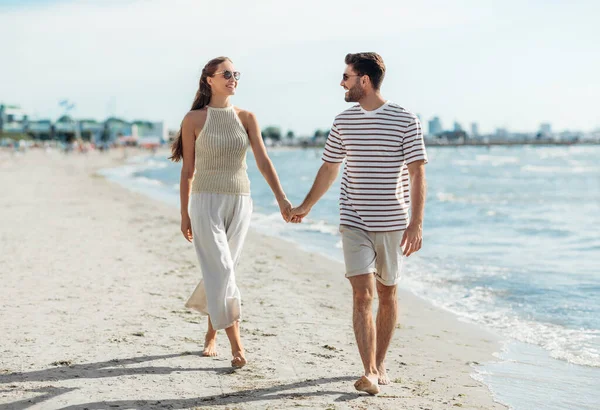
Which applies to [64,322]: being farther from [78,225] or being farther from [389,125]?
[78,225]

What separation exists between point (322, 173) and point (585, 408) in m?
2.17

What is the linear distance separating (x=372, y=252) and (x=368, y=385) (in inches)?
30.1

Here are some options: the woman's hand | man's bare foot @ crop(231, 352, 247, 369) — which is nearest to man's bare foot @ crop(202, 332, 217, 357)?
man's bare foot @ crop(231, 352, 247, 369)

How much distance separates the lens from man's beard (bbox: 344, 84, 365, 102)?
409 centimetres

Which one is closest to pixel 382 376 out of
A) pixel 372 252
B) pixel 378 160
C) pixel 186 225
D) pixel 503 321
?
pixel 372 252

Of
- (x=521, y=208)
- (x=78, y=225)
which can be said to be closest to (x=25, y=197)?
(x=78, y=225)

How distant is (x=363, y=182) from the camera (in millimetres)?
4102

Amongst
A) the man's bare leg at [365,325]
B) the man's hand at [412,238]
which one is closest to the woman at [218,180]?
the man's bare leg at [365,325]

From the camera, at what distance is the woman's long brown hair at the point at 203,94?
15.4 feet

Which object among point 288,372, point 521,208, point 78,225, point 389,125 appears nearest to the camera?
point 389,125

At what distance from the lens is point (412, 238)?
408 cm

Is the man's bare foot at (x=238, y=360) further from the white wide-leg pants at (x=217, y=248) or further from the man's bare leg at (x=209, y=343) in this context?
the man's bare leg at (x=209, y=343)

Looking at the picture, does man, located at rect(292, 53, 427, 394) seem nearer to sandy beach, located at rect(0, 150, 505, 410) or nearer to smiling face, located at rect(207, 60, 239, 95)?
sandy beach, located at rect(0, 150, 505, 410)

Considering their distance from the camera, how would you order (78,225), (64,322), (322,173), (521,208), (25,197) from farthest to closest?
(521,208) → (25,197) → (78,225) → (64,322) → (322,173)
